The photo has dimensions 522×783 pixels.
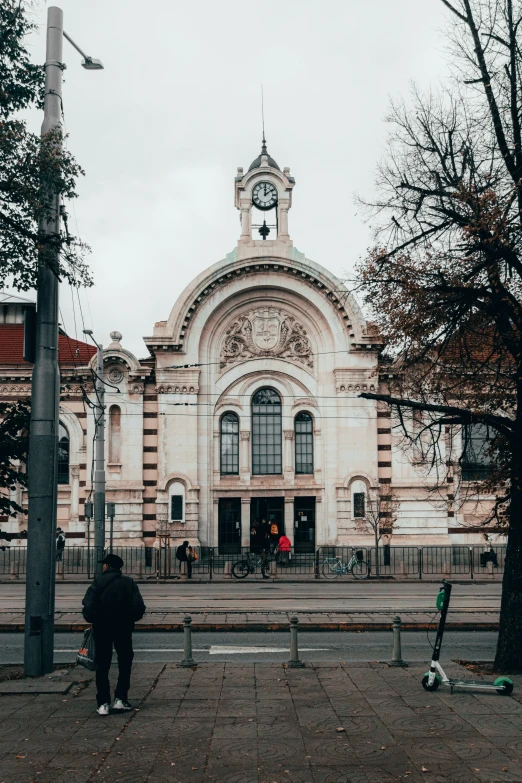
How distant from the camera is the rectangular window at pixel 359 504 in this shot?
1565 inches

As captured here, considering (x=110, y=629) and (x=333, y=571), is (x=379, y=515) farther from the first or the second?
(x=110, y=629)

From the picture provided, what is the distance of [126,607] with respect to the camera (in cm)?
1023

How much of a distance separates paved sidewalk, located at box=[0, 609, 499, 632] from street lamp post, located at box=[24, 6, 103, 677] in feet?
20.3

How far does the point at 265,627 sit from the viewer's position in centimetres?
1814

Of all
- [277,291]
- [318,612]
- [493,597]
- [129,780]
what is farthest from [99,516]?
[129,780]

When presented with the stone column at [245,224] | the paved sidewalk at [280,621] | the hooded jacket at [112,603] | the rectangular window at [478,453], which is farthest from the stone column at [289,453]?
the hooded jacket at [112,603]

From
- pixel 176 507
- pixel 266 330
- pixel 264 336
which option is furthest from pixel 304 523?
pixel 266 330

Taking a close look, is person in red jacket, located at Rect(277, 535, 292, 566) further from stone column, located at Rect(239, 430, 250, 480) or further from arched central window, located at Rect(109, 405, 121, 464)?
arched central window, located at Rect(109, 405, 121, 464)

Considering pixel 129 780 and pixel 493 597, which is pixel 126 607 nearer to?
pixel 129 780

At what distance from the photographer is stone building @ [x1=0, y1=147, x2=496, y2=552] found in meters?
39.8

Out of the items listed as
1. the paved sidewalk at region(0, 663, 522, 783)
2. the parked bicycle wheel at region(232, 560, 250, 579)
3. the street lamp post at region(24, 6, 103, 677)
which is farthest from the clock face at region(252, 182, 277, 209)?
the paved sidewalk at region(0, 663, 522, 783)

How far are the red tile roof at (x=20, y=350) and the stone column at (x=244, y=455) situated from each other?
28.4ft

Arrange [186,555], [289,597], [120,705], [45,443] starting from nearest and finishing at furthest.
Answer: [120,705], [45,443], [289,597], [186,555]

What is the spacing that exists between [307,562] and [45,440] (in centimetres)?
2757
